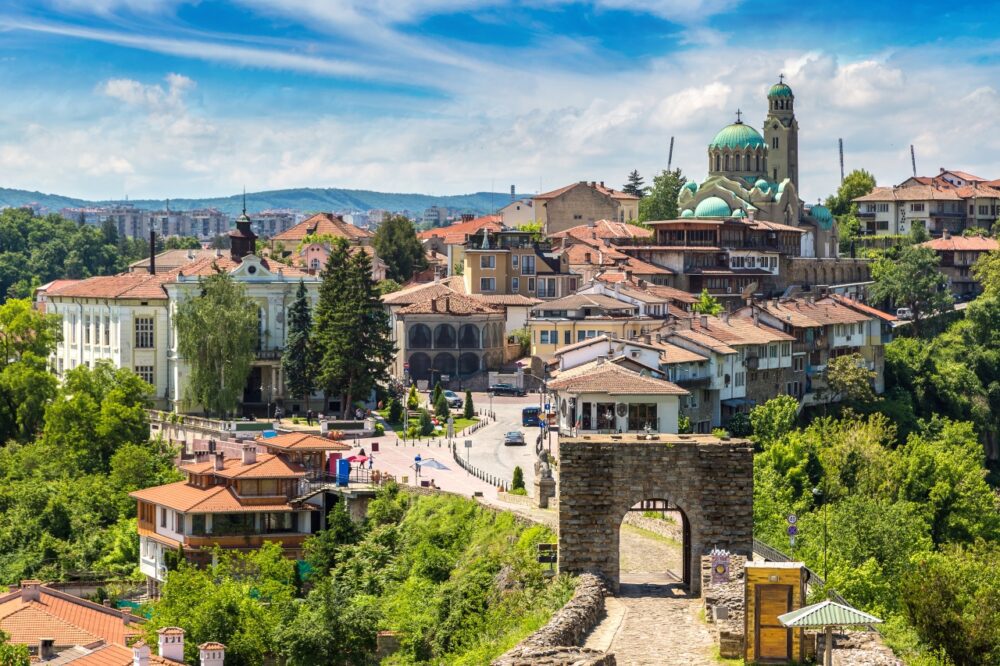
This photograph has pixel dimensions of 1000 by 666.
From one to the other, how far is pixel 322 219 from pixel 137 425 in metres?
66.7

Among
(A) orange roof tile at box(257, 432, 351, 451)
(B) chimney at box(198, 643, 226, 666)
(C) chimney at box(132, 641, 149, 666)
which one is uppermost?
(A) orange roof tile at box(257, 432, 351, 451)

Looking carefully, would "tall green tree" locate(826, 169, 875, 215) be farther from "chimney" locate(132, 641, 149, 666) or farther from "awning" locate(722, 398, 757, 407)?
"chimney" locate(132, 641, 149, 666)

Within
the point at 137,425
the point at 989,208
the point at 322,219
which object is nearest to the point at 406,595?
the point at 137,425

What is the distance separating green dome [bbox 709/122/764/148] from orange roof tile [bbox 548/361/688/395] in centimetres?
6374

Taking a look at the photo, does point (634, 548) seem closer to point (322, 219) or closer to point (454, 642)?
point (454, 642)

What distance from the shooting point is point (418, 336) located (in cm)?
9094

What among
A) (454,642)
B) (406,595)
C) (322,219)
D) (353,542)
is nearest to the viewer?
(454,642)

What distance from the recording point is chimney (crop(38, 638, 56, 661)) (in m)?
41.8

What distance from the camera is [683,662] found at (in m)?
23.7

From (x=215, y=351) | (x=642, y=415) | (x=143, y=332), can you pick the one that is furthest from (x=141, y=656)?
(x=143, y=332)

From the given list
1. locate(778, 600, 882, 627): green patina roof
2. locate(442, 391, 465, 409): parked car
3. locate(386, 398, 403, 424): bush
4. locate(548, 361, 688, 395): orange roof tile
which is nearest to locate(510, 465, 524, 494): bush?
locate(548, 361, 688, 395): orange roof tile

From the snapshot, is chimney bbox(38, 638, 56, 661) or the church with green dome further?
the church with green dome

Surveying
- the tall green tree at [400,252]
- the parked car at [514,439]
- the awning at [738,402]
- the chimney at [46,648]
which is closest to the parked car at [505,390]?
the awning at [738,402]

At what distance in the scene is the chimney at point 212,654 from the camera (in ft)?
124
